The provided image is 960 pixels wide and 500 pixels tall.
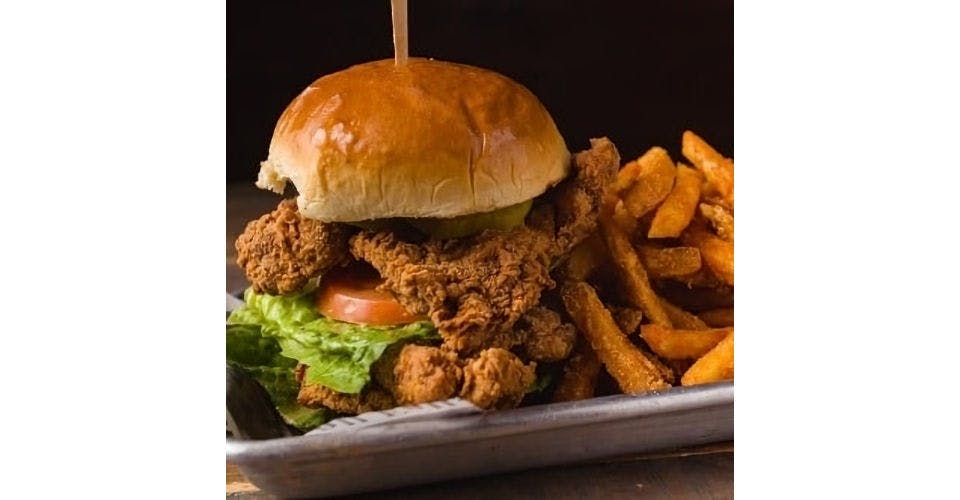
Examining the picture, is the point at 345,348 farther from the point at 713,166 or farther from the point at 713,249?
the point at 713,166

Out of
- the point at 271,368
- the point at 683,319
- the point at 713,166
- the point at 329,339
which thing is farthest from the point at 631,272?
the point at 271,368

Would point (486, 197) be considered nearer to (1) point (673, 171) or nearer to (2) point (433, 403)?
(2) point (433, 403)

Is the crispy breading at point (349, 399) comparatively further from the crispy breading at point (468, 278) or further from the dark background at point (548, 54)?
the dark background at point (548, 54)

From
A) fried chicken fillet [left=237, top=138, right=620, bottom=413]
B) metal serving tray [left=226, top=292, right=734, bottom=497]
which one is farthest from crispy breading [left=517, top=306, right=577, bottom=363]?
metal serving tray [left=226, top=292, right=734, bottom=497]

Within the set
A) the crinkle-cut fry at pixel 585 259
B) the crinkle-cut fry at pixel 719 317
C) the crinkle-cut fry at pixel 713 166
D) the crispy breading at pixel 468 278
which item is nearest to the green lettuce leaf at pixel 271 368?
the crispy breading at pixel 468 278

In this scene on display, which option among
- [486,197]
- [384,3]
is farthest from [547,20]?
[486,197]
